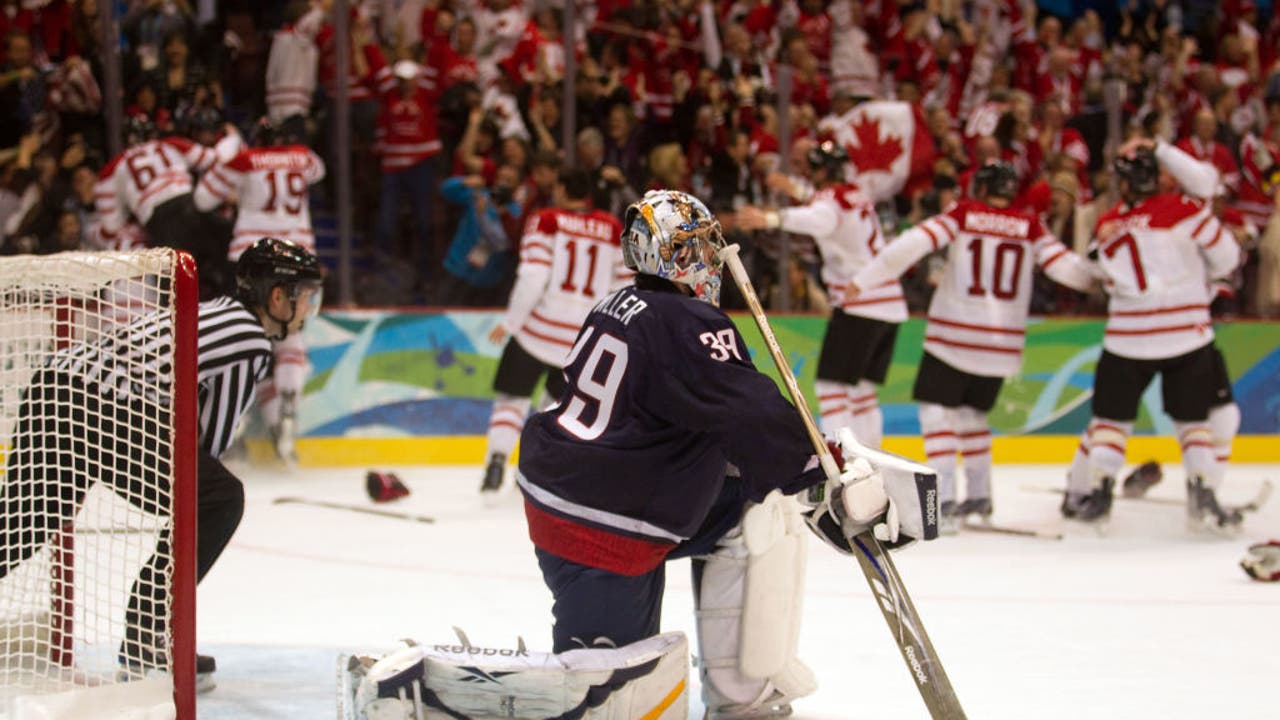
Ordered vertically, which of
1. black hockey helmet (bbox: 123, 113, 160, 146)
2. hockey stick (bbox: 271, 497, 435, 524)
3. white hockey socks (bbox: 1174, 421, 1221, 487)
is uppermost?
black hockey helmet (bbox: 123, 113, 160, 146)

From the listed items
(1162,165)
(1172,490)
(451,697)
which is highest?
(1162,165)

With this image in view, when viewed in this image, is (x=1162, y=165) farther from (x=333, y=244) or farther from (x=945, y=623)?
(x=333, y=244)

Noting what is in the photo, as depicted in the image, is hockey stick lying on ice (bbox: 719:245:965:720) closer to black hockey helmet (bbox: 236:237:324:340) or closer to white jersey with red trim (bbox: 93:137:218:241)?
black hockey helmet (bbox: 236:237:324:340)

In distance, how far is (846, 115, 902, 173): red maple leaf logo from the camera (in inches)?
327

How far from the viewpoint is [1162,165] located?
19.3 ft

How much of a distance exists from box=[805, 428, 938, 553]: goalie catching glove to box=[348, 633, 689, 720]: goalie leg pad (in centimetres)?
45

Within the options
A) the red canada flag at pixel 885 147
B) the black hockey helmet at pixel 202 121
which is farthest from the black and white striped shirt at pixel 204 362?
the red canada flag at pixel 885 147

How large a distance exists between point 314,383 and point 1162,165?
4301 mm

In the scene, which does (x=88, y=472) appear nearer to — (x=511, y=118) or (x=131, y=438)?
(x=131, y=438)

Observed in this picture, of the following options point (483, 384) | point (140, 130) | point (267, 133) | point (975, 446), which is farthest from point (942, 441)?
point (140, 130)

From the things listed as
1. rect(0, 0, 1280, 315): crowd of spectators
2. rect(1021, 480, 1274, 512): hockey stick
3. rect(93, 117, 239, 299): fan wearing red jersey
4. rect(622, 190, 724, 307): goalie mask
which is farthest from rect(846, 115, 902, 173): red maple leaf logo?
rect(622, 190, 724, 307): goalie mask

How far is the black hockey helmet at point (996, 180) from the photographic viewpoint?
5.69m

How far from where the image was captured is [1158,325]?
556 cm

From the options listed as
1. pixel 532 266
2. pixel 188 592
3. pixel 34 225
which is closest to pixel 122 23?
pixel 34 225
